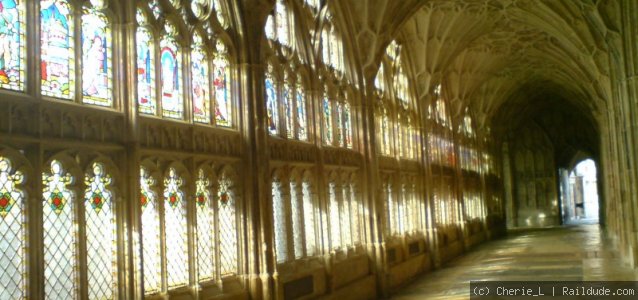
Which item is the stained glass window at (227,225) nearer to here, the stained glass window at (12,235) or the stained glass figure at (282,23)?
the stained glass window at (12,235)

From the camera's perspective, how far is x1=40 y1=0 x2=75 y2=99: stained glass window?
25.9 ft

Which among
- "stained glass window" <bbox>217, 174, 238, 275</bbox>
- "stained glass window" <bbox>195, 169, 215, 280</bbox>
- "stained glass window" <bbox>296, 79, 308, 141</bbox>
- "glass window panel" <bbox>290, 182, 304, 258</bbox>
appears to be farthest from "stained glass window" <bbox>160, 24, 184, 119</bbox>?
"stained glass window" <bbox>296, 79, 308, 141</bbox>

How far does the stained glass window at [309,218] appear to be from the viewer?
14.3 m

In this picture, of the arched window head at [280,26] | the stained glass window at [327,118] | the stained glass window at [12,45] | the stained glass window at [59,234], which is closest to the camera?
the stained glass window at [12,45]

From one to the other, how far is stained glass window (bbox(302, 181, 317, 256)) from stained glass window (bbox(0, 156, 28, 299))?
24.8ft

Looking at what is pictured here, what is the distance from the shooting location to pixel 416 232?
2188 centimetres

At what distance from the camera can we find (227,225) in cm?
1116

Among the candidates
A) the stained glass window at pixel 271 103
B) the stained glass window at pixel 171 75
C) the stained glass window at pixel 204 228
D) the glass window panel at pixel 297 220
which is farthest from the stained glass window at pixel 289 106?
the stained glass window at pixel 171 75

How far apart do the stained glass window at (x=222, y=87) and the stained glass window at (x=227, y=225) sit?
106 centimetres

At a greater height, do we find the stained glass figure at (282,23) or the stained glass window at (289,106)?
the stained glass figure at (282,23)

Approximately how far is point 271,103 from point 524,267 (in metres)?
11.0

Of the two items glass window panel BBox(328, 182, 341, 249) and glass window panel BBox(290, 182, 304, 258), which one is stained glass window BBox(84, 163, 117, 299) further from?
glass window panel BBox(328, 182, 341, 249)

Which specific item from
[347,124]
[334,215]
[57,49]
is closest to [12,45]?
[57,49]

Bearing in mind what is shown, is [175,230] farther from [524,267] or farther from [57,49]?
[524,267]
